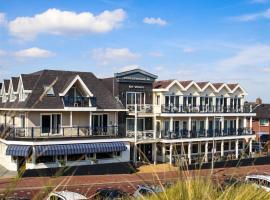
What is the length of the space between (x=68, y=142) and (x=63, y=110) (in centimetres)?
293

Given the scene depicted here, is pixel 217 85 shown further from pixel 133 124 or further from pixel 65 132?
pixel 65 132

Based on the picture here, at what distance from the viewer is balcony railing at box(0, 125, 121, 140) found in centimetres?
3116

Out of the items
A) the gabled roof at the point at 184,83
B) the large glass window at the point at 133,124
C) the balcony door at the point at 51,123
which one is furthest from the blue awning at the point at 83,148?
the gabled roof at the point at 184,83

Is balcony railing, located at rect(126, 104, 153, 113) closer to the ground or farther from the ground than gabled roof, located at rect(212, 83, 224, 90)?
closer to the ground

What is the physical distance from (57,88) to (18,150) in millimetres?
6862

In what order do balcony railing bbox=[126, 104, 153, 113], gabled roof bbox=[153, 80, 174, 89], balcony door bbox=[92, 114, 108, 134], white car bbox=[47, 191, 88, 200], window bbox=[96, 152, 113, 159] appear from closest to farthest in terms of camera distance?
white car bbox=[47, 191, 88, 200] → window bbox=[96, 152, 113, 159] → balcony door bbox=[92, 114, 108, 134] → balcony railing bbox=[126, 104, 153, 113] → gabled roof bbox=[153, 80, 174, 89]

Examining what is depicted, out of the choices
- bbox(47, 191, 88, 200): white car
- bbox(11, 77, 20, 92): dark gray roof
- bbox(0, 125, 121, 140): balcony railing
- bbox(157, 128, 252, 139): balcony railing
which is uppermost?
bbox(11, 77, 20, 92): dark gray roof

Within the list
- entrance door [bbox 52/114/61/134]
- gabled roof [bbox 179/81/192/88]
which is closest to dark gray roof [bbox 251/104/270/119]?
gabled roof [bbox 179/81/192/88]

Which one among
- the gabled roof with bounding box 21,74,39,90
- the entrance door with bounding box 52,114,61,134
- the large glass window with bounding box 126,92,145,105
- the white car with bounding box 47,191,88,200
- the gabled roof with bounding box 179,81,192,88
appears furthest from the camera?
the gabled roof with bounding box 179,81,192,88

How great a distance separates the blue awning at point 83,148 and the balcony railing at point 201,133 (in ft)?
19.9

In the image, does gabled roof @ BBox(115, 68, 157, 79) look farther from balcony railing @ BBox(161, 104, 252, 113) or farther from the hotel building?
balcony railing @ BBox(161, 104, 252, 113)

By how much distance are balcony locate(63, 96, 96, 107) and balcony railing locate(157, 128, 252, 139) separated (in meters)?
8.18

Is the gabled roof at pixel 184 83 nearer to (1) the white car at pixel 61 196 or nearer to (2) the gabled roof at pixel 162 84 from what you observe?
(2) the gabled roof at pixel 162 84

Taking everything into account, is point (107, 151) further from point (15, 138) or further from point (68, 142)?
point (15, 138)
